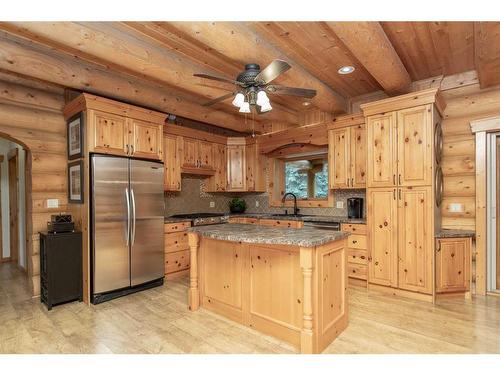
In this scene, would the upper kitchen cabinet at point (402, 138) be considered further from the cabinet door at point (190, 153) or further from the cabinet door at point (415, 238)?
the cabinet door at point (190, 153)

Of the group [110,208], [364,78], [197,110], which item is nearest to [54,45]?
[110,208]

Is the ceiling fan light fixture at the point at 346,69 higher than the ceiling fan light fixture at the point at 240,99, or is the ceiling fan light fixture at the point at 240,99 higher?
the ceiling fan light fixture at the point at 346,69

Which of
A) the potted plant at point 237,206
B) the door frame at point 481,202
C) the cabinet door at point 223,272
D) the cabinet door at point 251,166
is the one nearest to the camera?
the cabinet door at point 223,272

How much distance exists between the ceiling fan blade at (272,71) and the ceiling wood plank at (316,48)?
1.78 ft

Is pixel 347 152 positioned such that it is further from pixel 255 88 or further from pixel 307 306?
pixel 307 306

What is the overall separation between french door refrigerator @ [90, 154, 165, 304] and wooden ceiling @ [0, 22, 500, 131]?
0.97m

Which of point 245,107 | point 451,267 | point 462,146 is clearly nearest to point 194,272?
point 245,107

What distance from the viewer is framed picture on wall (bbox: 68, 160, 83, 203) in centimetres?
333

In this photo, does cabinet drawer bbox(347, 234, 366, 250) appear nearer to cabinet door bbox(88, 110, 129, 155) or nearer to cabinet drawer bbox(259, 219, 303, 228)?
cabinet drawer bbox(259, 219, 303, 228)

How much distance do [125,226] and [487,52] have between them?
4287mm

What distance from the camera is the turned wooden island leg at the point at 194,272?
2939mm

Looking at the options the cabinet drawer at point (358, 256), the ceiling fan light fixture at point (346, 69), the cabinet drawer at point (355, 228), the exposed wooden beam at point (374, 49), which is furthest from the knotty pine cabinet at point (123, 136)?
the cabinet drawer at point (358, 256)

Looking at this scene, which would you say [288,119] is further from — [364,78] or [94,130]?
[94,130]

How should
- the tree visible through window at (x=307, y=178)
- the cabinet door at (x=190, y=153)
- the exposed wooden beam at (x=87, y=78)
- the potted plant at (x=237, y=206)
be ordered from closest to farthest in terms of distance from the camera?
the exposed wooden beam at (x=87, y=78), the cabinet door at (x=190, y=153), the tree visible through window at (x=307, y=178), the potted plant at (x=237, y=206)
